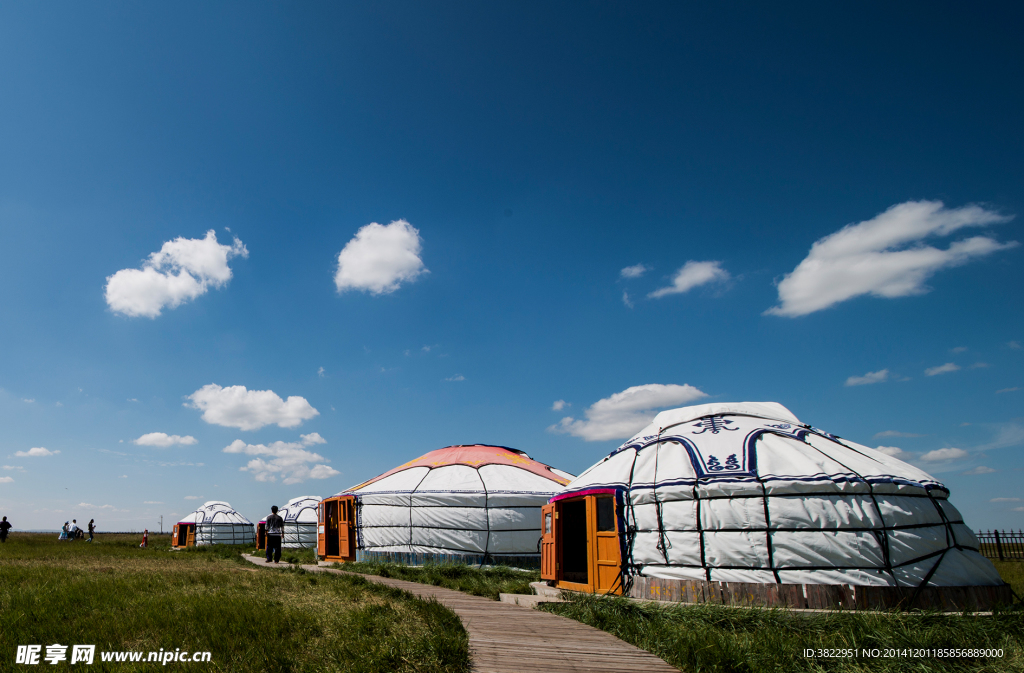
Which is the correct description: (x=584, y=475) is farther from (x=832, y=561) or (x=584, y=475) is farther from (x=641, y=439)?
(x=832, y=561)

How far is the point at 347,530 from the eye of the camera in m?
13.4

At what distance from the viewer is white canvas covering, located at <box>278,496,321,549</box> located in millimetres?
21688

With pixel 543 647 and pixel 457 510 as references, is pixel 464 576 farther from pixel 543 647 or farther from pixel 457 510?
pixel 543 647

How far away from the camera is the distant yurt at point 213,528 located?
24500mm

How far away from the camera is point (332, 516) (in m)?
14.3

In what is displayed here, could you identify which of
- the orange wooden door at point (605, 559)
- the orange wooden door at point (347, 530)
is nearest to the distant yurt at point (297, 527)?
the orange wooden door at point (347, 530)

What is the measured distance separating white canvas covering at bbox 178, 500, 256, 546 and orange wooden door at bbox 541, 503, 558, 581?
67.8ft

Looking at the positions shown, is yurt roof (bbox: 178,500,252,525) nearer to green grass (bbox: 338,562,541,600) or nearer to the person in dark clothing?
the person in dark clothing

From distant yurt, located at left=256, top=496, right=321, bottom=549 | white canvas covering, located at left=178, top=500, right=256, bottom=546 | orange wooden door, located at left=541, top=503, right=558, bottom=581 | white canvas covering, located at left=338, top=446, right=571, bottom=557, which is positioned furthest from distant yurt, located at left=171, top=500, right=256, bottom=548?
orange wooden door, located at left=541, top=503, right=558, bottom=581

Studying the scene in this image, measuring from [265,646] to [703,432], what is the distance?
5.46 m

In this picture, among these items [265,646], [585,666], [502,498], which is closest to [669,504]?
[585,666]

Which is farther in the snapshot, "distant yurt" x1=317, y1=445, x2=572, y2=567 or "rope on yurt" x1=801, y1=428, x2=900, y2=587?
"distant yurt" x1=317, y1=445, x2=572, y2=567

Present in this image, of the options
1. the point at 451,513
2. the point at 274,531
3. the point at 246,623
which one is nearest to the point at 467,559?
the point at 451,513

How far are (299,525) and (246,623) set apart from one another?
61.1 feet
